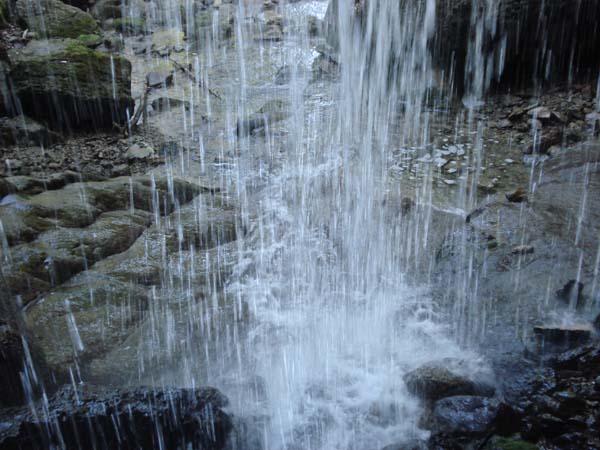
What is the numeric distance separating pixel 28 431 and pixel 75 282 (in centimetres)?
210

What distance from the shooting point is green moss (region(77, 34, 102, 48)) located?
39.1 ft

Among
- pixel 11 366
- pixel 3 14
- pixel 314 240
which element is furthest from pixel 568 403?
pixel 3 14

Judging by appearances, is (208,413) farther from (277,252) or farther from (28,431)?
(277,252)

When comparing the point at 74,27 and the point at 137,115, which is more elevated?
the point at 74,27

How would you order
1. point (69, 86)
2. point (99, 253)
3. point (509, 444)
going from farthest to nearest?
point (69, 86) < point (99, 253) < point (509, 444)

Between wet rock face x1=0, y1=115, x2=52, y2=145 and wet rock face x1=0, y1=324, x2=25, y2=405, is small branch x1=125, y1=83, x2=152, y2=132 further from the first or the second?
wet rock face x1=0, y1=324, x2=25, y2=405

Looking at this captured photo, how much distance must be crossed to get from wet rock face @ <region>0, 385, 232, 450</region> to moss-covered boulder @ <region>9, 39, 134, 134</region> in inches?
252

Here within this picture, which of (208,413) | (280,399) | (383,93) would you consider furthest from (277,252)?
(383,93)

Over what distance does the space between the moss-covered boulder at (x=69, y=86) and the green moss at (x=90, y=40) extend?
3.19 m

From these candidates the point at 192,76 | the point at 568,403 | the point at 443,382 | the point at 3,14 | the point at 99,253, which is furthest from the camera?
the point at 192,76

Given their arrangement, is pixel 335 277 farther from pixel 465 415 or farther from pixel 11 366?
pixel 11 366

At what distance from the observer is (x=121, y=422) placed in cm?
334

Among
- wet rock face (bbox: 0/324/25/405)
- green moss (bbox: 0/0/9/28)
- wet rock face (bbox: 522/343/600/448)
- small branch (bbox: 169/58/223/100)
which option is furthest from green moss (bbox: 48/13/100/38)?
wet rock face (bbox: 522/343/600/448)

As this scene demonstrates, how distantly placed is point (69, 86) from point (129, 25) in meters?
8.40
